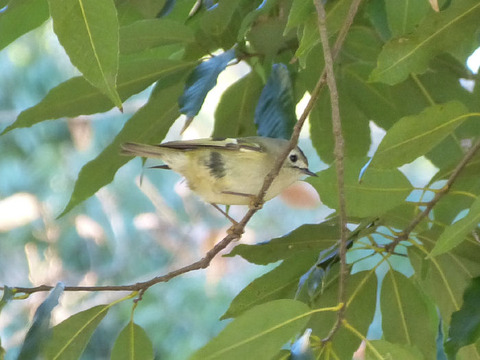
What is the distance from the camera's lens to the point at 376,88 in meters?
1.39

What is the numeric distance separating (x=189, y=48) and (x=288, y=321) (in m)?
0.59

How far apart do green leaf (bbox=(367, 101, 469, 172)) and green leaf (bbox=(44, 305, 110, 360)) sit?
46 cm

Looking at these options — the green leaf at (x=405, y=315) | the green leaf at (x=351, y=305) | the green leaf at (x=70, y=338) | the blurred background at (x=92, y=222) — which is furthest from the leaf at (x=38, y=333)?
the blurred background at (x=92, y=222)

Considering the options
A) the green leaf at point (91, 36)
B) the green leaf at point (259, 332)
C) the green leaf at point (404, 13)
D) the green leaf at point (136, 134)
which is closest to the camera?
the green leaf at point (91, 36)

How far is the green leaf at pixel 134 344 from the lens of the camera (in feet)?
3.66

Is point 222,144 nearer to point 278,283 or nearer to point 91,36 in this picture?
point 278,283

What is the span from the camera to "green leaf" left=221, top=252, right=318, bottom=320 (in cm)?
118

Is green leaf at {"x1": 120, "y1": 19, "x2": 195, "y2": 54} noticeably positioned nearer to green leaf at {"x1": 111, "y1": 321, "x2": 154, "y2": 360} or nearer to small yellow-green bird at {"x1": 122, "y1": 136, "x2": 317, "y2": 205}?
small yellow-green bird at {"x1": 122, "y1": 136, "x2": 317, "y2": 205}

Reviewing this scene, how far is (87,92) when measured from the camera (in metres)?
1.25

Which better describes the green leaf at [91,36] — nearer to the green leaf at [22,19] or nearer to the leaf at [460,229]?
the leaf at [460,229]

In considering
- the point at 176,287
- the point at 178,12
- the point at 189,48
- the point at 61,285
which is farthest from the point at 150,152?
the point at 176,287

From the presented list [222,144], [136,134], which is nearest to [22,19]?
[136,134]

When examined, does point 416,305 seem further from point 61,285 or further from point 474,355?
point 61,285

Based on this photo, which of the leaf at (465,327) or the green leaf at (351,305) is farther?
the green leaf at (351,305)
